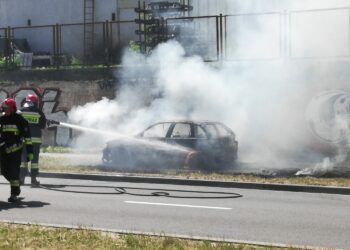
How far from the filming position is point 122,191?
10523 mm

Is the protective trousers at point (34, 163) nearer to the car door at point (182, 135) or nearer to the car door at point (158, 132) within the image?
the car door at point (158, 132)

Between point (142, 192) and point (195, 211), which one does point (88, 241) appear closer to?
point (195, 211)

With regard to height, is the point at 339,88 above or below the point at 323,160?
above

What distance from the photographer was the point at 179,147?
13570mm

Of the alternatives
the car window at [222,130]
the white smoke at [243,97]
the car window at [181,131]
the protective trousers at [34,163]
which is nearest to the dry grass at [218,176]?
the car window at [181,131]

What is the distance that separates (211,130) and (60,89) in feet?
26.7

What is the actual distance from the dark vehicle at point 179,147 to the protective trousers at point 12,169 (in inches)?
198

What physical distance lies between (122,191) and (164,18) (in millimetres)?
10971

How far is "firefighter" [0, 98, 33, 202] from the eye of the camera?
9.00 m

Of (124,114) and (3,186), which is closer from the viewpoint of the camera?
(3,186)

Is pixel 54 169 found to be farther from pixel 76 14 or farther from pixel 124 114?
pixel 76 14

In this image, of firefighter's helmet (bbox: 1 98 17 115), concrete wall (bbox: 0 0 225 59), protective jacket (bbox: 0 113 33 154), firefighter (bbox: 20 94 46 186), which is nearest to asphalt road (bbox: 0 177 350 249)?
firefighter (bbox: 20 94 46 186)

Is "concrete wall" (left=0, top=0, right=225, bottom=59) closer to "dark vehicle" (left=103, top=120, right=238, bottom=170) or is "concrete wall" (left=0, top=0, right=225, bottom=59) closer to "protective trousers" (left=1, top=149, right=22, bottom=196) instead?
"dark vehicle" (left=103, top=120, right=238, bottom=170)

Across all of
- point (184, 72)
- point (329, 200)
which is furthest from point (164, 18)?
point (329, 200)
